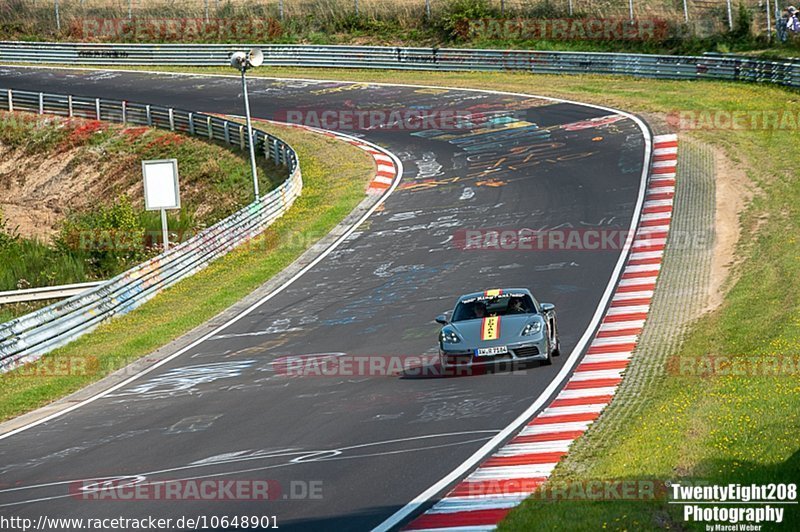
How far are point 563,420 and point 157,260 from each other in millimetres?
16453

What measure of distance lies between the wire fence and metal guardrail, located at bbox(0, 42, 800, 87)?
4.02 metres

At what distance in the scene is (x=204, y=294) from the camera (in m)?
28.6

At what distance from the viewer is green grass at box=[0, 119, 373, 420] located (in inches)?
867

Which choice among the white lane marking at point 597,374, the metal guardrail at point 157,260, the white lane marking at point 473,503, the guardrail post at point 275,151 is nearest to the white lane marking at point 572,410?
the white lane marking at point 597,374

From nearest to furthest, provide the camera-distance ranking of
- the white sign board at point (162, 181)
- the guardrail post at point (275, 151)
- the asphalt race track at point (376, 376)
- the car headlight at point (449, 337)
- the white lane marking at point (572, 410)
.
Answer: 1. the asphalt race track at point (376, 376)
2. the white lane marking at point (572, 410)
3. the car headlight at point (449, 337)
4. the white sign board at point (162, 181)
5. the guardrail post at point (275, 151)

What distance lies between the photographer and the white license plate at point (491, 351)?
18.5m

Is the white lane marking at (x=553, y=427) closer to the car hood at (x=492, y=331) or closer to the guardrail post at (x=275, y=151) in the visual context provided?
the car hood at (x=492, y=331)

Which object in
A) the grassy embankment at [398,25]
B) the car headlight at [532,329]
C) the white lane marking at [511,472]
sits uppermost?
the grassy embankment at [398,25]

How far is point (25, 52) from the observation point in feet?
236

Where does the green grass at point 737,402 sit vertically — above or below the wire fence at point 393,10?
below

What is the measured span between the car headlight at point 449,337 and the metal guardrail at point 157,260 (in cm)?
946

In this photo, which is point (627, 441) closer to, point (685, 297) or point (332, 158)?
point (685, 297)

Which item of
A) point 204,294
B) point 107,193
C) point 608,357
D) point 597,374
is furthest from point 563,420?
point 107,193

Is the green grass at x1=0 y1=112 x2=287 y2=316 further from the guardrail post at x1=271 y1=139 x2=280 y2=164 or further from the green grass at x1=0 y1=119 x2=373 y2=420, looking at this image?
the green grass at x1=0 y1=119 x2=373 y2=420
